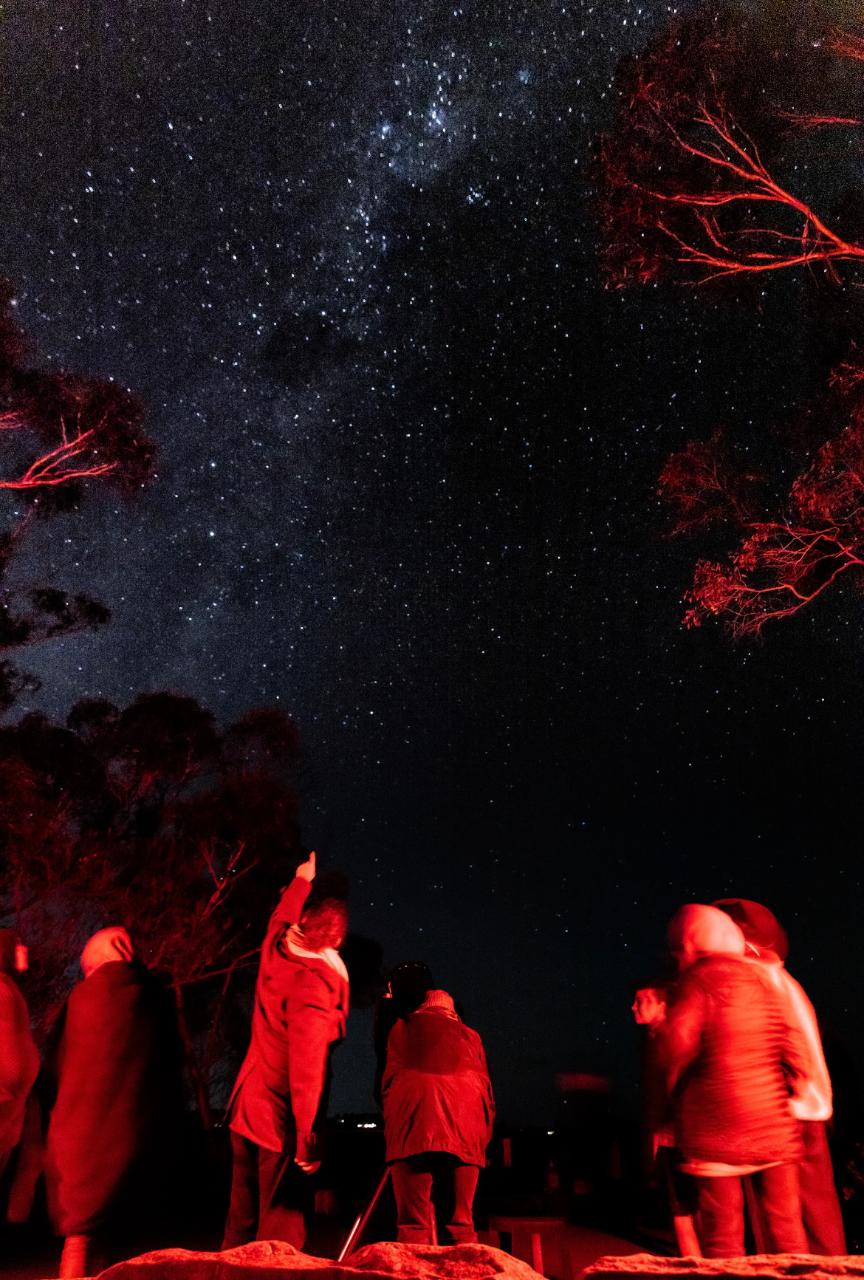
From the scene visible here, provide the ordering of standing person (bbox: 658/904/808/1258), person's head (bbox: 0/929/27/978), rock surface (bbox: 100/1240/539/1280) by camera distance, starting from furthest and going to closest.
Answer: person's head (bbox: 0/929/27/978)
standing person (bbox: 658/904/808/1258)
rock surface (bbox: 100/1240/539/1280)

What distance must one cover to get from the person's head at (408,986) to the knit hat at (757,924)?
174cm

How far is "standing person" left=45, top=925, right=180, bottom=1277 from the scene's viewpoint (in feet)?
13.6

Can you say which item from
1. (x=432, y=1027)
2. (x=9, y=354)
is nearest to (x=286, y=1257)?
(x=432, y=1027)

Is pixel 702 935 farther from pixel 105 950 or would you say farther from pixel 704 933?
pixel 105 950

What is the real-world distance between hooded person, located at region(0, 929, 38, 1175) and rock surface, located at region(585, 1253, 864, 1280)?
98.6 inches

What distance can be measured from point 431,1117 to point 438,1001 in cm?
53

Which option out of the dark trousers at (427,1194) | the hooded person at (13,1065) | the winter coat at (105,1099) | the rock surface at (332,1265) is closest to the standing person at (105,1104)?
the winter coat at (105,1099)

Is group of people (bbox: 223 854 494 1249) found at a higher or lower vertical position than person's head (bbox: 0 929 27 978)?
lower

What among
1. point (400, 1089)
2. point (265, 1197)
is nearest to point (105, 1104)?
point (265, 1197)

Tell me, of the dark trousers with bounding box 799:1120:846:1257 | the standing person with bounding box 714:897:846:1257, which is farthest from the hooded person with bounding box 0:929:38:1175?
the dark trousers with bounding box 799:1120:846:1257

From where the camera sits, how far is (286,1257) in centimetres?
314

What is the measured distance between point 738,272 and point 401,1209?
1036cm

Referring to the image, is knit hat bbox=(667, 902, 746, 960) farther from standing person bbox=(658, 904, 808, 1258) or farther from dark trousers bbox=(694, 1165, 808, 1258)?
dark trousers bbox=(694, 1165, 808, 1258)

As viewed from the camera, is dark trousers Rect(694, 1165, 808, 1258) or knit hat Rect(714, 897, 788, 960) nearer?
dark trousers Rect(694, 1165, 808, 1258)
